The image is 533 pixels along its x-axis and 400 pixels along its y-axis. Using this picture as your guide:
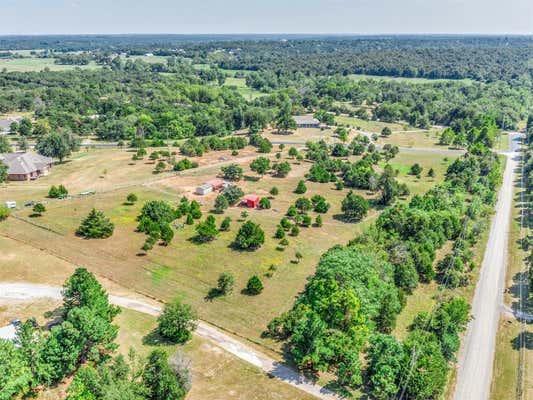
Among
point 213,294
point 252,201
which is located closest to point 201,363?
point 213,294

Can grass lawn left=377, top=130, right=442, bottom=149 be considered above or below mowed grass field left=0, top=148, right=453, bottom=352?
above

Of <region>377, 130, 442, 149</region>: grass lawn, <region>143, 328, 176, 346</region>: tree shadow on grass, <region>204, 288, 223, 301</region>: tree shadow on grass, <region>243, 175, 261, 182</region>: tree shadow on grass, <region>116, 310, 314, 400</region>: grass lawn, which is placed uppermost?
<region>377, 130, 442, 149</region>: grass lawn

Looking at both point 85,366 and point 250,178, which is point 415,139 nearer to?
point 250,178

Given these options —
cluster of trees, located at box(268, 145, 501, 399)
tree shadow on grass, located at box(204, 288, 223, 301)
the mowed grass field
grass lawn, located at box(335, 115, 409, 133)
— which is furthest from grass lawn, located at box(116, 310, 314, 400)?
grass lawn, located at box(335, 115, 409, 133)

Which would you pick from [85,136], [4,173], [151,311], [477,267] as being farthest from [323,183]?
[85,136]

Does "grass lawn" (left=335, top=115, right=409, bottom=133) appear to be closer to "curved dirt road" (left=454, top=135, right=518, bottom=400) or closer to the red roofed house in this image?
"curved dirt road" (left=454, top=135, right=518, bottom=400)

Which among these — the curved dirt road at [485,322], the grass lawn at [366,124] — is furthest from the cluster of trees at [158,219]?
the grass lawn at [366,124]

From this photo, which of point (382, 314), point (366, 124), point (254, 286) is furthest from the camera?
point (366, 124)
